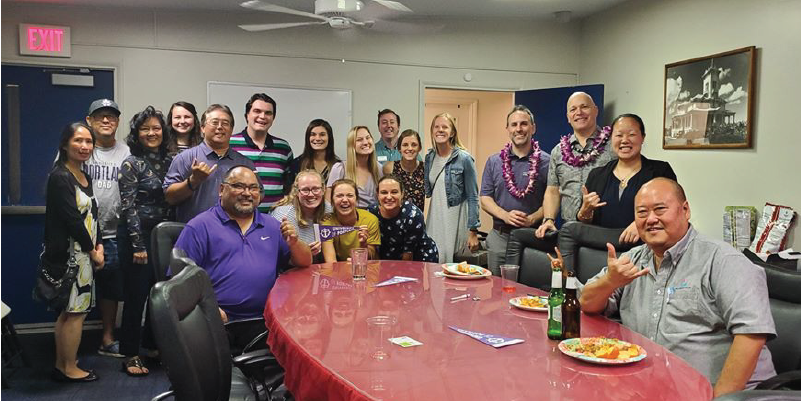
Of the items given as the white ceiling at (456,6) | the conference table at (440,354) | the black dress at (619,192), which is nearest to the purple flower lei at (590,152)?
the black dress at (619,192)

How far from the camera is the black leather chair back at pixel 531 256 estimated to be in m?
3.19

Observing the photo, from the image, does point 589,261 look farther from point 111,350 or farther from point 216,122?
point 111,350

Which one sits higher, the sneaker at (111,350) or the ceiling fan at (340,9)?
the ceiling fan at (340,9)

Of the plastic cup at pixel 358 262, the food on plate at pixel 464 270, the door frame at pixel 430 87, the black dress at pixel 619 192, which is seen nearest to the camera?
the plastic cup at pixel 358 262

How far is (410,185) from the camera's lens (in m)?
4.61

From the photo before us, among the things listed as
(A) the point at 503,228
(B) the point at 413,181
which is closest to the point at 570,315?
(A) the point at 503,228

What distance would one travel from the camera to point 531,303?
2258mm

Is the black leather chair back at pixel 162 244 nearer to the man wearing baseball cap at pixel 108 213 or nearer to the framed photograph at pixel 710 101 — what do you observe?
the man wearing baseball cap at pixel 108 213

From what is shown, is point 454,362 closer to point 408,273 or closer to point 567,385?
point 567,385

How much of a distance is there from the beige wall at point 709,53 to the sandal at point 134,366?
423 cm

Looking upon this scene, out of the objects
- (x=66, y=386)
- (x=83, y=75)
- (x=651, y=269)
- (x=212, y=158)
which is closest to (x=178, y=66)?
(x=83, y=75)

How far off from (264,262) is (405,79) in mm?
3469

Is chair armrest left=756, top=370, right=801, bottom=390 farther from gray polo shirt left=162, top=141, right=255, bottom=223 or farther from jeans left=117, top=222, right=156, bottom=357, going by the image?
jeans left=117, top=222, right=156, bottom=357

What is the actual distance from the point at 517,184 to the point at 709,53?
1.94 meters
